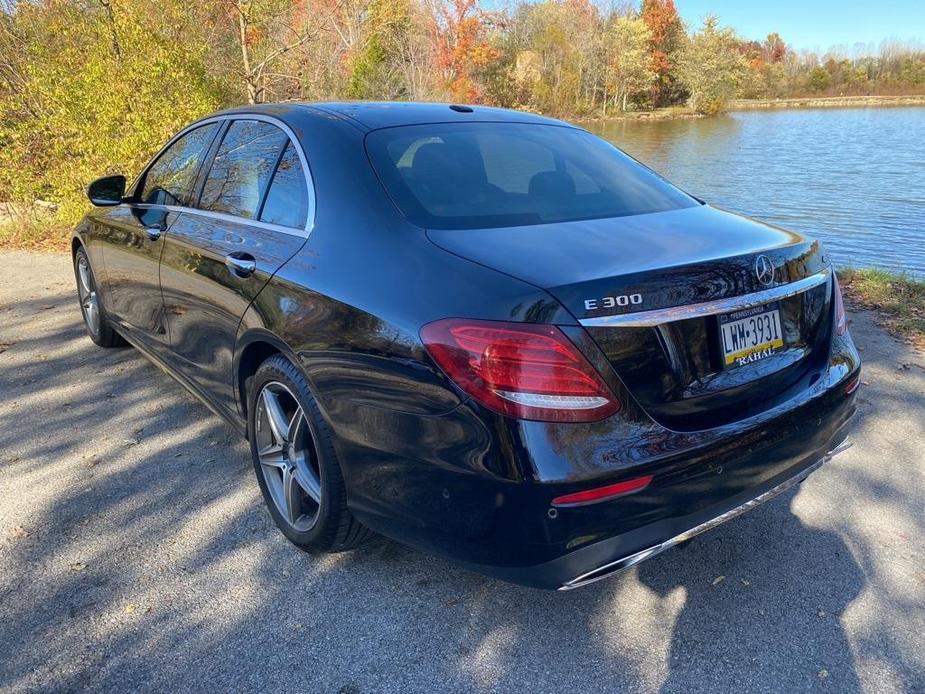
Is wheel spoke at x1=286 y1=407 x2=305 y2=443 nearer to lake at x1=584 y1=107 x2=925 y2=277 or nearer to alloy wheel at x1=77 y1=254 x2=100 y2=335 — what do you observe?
alloy wheel at x1=77 y1=254 x2=100 y2=335

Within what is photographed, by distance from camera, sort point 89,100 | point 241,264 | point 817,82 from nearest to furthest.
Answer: point 241,264, point 89,100, point 817,82

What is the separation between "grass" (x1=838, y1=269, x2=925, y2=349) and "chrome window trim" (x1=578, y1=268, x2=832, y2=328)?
3.69 metres

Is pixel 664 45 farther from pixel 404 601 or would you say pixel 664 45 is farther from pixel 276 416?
pixel 404 601

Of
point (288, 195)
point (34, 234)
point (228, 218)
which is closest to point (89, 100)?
point (34, 234)

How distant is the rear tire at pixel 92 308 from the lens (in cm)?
505

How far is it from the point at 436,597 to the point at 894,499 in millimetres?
2094

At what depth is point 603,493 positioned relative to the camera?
1910 mm

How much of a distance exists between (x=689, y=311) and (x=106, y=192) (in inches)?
152

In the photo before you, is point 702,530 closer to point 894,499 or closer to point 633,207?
point 633,207

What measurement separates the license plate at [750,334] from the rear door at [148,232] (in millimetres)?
2733

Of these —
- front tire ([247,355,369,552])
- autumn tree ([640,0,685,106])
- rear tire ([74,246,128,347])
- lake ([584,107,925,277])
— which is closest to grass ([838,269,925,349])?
lake ([584,107,925,277])

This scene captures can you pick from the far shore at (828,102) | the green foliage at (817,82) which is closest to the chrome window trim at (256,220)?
the far shore at (828,102)

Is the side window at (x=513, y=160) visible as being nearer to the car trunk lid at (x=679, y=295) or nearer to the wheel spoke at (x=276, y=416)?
the car trunk lid at (x=679, y=295)

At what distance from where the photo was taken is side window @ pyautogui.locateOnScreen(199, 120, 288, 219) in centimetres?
304
